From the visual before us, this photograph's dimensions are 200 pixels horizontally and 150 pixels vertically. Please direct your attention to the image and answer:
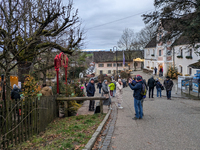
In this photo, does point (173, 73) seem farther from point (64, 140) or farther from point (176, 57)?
point (64, 140)

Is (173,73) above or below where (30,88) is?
above

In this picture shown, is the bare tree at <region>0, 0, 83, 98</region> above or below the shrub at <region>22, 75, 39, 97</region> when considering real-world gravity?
above

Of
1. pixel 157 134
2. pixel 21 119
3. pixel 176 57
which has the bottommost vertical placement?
pixel 157 134

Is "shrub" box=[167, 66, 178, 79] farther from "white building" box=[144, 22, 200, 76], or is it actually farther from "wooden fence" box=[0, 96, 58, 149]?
"wooden fence" box=[0, 96, 58, 149]

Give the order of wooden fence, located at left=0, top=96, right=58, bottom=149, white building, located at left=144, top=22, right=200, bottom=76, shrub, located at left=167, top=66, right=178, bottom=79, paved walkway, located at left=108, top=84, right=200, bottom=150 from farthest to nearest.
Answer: shrub, located at left=167, top=66, right=178, bottom=79 < white building, located at left=144, top=22, right=200, bottom=76 < paved walkway, located at left=108, top=84, right=200, bottom=150 < wooden fence, located at left=0, top=96, right=58, bottom=149

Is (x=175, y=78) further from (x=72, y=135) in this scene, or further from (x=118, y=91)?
(x=72, y=135)

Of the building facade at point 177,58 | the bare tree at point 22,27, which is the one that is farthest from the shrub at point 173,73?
the bare tree at point 22,27

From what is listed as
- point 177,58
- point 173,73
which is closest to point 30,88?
point 173,73

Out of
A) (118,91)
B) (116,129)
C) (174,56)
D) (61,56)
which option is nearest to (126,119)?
(116,129)

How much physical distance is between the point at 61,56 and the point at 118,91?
3835 mm

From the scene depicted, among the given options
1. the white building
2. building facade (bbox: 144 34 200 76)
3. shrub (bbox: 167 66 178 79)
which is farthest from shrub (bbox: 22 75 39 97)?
shrub (bbox: 167 66 178 79)

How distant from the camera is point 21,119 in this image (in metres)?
5.72

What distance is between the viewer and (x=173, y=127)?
7.23m

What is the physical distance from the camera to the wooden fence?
16.4 feet
